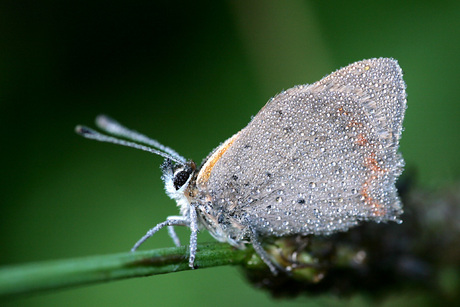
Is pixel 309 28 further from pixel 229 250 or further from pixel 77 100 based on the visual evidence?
pixel 229 250

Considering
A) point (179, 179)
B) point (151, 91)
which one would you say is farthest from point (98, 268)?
point (151, 91)

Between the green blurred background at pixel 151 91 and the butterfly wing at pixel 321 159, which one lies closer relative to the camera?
the butterfly wing at pixel 321 159

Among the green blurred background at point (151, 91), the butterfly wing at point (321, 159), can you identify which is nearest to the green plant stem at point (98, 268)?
the butterfly wing at point (321, 159)

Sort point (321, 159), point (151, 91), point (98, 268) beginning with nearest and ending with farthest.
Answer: point (98, 268) → point (321, 159) → point (151, 91)

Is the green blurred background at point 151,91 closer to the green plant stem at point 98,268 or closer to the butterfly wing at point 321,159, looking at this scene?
the butterfly wing at point 321,159

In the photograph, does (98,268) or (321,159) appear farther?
(321,159)

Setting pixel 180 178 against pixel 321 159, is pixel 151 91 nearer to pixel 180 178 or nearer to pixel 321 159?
pixel 180 178
